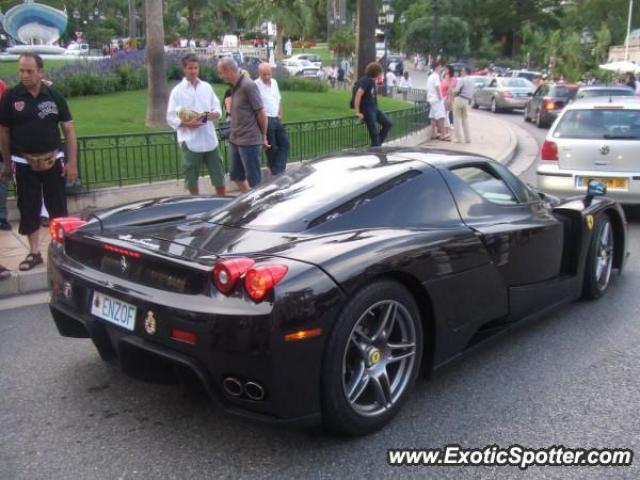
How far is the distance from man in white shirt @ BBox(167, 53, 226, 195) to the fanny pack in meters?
1.92

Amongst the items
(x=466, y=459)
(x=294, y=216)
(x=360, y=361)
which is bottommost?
(x=466, y=459)

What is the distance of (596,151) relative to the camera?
8.45 metres

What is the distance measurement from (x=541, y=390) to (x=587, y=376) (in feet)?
1.29

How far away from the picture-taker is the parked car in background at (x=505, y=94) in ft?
95.3

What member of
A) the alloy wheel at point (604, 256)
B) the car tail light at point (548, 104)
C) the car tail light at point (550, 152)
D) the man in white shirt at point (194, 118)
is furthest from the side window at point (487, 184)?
the car tail light at point (548, 104)

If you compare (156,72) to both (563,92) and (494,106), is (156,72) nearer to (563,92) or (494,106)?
(563,92)

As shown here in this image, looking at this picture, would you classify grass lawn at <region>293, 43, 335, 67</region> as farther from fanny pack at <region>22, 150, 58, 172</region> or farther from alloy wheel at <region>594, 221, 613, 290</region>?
alloy wheel at <region>594, 221, 613, 290</region>

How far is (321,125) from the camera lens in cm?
1160

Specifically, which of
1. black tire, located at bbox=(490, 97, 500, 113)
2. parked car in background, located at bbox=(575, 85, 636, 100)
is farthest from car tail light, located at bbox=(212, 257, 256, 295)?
black tire, located at bbox=(490, 97, 500, 113)

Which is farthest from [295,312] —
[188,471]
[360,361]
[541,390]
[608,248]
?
[608,248]

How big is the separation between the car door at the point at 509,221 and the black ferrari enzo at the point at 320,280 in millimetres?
12

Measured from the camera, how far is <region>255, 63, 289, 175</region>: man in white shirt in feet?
31.5

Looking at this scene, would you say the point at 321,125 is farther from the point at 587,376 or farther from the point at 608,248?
the point at 587,376

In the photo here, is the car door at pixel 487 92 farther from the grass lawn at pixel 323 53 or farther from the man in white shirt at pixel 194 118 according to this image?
the grass lawn at pixel 323 53
